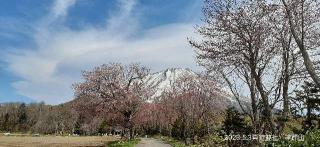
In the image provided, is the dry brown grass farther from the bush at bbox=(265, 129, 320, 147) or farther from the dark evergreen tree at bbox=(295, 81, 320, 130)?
the bush at bbox=(265, 129, 320, 147)

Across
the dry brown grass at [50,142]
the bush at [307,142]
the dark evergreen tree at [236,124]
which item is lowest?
the dry brown grass at [50,142]

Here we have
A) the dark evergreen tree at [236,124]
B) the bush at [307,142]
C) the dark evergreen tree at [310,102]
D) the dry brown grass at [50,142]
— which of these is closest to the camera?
the bush at [307,142]

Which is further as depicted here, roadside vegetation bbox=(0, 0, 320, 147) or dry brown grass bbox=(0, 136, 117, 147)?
dry brown grass bbox=(0, 136, 117, 147)

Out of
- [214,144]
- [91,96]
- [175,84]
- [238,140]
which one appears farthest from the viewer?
[175,84]

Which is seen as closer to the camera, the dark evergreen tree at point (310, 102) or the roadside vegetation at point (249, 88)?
the roadside vegetation at point (249, 88)

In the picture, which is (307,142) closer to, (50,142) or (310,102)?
(310,102)

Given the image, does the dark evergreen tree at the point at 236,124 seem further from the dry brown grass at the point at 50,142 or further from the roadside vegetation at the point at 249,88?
the dry brown grass at the point at 50,142

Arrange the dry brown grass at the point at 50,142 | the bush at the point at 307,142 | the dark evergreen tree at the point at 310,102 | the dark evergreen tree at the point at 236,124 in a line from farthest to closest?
the dry brown grass at the point at 50,142
the dark evergreen tree at the point at 236,124
the dark evergreen tree at the point at 310,102
the bush at the point at 307,142

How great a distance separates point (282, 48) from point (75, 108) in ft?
144

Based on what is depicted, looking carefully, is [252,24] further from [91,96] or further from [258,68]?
[91,96]

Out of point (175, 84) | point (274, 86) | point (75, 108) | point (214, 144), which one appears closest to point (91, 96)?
point (75, 108)

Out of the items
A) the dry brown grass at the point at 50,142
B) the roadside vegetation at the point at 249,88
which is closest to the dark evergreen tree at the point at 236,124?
the roadside vegetation at the point at 249,88

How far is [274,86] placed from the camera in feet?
73.8

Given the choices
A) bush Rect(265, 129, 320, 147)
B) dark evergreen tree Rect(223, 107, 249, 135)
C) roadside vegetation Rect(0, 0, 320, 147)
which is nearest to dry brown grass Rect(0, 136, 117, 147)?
roadside vegetation Rect(0, 0, 320, 147)
